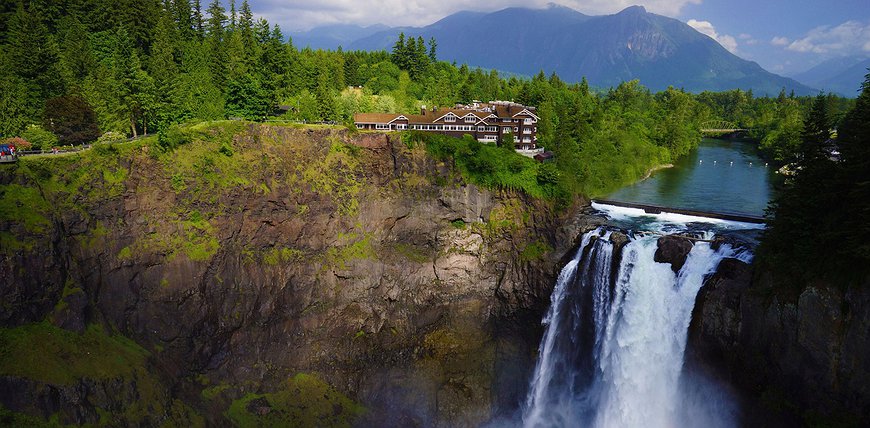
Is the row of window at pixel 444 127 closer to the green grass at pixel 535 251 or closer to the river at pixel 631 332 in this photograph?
the green grass at pixel 535 251

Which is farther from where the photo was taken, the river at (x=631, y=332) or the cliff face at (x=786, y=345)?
the river at (x=631, y=332)

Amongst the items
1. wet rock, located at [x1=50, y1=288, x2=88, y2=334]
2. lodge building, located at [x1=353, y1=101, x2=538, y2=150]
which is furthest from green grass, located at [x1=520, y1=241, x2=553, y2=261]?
wet rock, located at [x1=50, y1=288, x2=88, y2=334]

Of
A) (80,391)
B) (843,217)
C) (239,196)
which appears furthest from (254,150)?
(843,217)

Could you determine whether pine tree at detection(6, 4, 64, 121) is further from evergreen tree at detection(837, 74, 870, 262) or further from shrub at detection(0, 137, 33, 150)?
evergreen tree at detection(837, 74, 870, 262)

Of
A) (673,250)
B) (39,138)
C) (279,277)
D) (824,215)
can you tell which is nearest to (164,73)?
(39,138)

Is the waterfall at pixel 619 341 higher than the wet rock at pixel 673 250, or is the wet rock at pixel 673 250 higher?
the wet rock at pixel 673 250

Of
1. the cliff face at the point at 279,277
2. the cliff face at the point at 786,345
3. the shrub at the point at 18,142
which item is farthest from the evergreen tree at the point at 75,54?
the cliff face at the point at 786,345

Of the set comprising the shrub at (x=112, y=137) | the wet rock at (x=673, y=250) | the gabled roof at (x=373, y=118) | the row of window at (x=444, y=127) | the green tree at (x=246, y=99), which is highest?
the green tree at (x=246, y=99)
